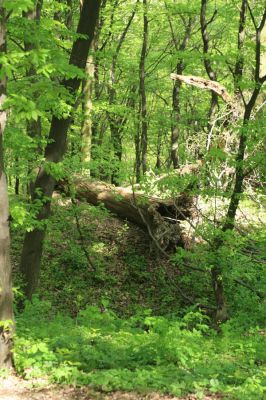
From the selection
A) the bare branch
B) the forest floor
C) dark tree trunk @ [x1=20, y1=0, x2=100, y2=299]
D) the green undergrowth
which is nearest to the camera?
the forest floor

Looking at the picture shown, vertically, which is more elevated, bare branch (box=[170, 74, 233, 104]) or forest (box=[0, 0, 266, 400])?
bare branch (box=[170, 74, 233, 104])

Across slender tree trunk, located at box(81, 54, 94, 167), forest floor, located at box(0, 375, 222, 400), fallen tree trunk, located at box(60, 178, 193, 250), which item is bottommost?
forest floor, located at box(0, 375, 222, 400)

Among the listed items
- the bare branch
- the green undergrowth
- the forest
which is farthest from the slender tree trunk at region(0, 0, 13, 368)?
the bare branch

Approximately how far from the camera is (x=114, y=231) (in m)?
14.5

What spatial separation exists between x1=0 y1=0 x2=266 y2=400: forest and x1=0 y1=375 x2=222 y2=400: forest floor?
0.07ft

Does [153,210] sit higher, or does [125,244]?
[153,210]

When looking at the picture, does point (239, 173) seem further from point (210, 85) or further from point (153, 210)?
point (153, 210)

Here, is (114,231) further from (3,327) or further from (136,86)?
(136,86)

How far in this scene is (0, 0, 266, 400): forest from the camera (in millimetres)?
5062

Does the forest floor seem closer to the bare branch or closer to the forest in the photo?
the forest

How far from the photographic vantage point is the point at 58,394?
4.57m

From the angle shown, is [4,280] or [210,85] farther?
[210,85]

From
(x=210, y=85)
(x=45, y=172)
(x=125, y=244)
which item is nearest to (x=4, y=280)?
(x=45, y=172)

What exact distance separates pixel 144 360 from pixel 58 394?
128 cm
